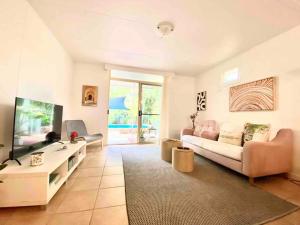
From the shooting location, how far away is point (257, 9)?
1817 millimetres

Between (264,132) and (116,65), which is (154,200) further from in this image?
(116,65)

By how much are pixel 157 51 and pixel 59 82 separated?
218 cm

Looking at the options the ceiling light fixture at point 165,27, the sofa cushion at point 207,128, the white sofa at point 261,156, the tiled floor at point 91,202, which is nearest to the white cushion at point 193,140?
the sofa cushion at point 207,128

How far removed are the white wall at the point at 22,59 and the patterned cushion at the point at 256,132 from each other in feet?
11.5

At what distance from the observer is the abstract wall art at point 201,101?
4.39m

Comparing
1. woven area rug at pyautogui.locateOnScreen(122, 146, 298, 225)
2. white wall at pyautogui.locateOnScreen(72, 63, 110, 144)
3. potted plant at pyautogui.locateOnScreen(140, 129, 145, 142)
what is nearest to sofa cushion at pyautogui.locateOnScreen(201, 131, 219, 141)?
woven area rug at pyautogui.locateOnScreen(122, 146, 298, 225)

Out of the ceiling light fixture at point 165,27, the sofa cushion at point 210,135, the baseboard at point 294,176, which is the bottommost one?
the baseboard at point 294,176

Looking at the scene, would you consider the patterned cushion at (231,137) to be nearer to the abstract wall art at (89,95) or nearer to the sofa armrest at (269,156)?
the sofa armrest at (269,156)

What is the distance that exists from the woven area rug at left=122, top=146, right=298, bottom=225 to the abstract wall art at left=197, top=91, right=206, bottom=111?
7.79 ft

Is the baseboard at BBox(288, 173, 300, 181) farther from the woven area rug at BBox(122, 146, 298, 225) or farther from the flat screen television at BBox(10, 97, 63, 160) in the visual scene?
the flat screen television at BBox(10, 97, 63, 160)

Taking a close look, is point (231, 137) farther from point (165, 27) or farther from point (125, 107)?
point (125, 107)

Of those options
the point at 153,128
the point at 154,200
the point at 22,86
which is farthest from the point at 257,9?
the point at 153,128

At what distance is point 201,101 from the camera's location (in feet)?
14.8

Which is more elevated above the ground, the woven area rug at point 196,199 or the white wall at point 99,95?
the white wall at point 99,95
